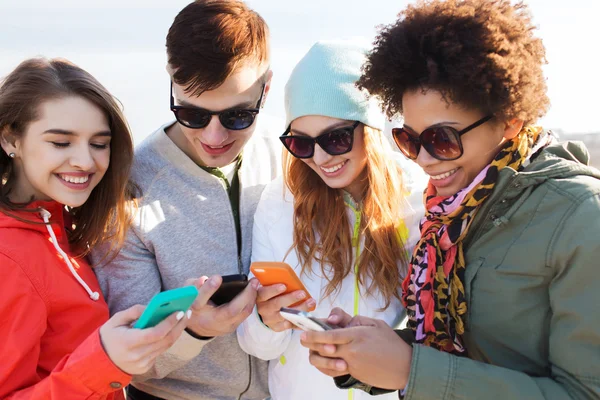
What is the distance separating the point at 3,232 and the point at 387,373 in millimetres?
1631

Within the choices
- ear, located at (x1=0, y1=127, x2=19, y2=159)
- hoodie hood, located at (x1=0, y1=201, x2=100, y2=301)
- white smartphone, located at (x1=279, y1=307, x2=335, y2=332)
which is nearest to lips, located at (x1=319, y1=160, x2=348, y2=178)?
white smartphone, located at (x1=279, y1=307, x2=335, y2=332)

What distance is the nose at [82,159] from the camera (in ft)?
8.63

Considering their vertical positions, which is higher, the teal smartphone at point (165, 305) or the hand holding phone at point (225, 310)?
A: the teal smartphone at point (165, 305)

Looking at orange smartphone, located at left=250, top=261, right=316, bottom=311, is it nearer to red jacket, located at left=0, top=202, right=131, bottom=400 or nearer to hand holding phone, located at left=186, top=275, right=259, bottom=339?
hand holding phone, located at left=186, top=275, right=259, bottom=339

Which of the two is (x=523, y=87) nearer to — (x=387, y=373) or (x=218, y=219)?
Answer: (x=387, y=373)

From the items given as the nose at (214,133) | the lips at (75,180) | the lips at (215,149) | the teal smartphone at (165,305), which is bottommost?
the teal smartphone at (165,305)

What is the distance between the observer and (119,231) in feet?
9.31

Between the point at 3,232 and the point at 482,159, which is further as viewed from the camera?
the point at 3,232

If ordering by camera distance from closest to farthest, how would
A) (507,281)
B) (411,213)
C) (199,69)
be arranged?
(507,281), (199,69), (411,213)

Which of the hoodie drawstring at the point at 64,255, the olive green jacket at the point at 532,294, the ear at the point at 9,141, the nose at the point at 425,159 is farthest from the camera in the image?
the ear at the point at 9,141

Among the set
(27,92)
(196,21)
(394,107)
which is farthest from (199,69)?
(394,107)

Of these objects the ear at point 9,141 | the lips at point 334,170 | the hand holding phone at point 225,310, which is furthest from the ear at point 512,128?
the ear at point 9,141

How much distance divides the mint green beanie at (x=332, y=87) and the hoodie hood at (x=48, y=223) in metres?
1.21

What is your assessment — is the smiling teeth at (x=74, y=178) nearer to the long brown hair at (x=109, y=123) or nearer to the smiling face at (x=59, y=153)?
the smiling face at (x=59, y=153)
